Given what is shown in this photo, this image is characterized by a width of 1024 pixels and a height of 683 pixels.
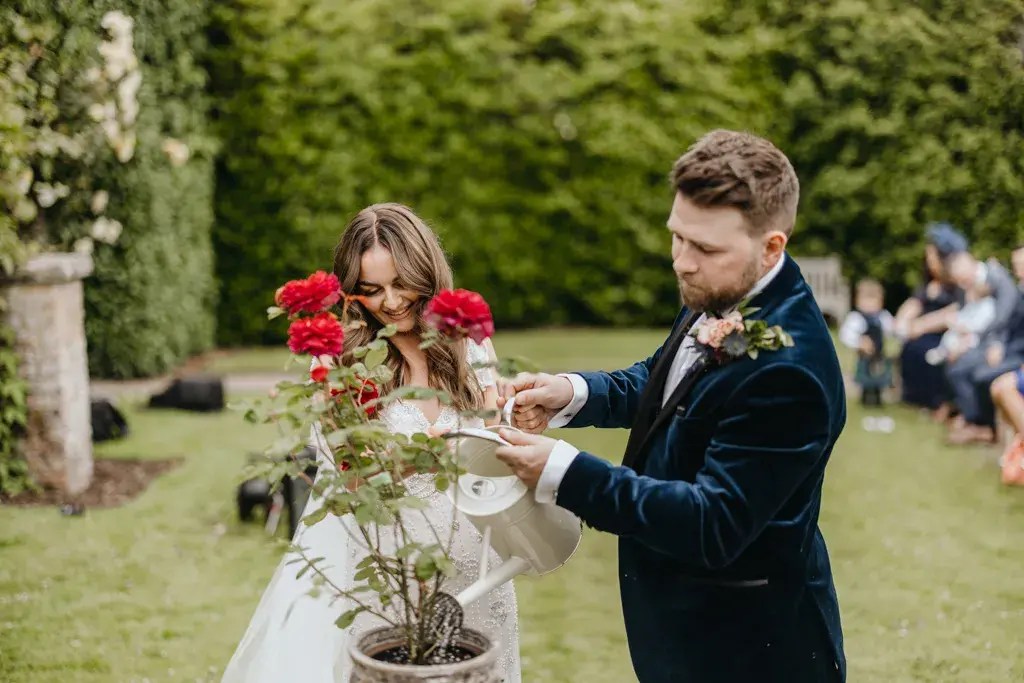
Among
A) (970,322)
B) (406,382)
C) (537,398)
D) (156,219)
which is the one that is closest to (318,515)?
(537,398)

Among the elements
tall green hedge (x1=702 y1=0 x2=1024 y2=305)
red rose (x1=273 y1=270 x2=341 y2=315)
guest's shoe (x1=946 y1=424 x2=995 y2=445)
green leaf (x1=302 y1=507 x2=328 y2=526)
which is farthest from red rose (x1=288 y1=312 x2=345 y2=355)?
guest's shoe (x1=946 y1=424 x2=995 y2=445)

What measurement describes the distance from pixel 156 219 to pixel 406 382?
295 inches

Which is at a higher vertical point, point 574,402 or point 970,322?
point 574,402

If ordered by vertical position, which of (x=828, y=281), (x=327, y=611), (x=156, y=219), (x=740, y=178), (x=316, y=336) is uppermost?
(x=740, y=178)

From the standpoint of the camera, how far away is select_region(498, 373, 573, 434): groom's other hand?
7.40 feet

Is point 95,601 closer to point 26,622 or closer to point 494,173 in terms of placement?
point 26,622

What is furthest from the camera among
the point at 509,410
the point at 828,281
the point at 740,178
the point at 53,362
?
the point at 828,281

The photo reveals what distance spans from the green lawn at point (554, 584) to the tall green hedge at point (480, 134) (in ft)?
16.4

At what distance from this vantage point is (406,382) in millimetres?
2770

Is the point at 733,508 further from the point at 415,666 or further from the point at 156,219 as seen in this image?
the point at 156,219

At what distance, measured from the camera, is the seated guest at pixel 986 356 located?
7249mm

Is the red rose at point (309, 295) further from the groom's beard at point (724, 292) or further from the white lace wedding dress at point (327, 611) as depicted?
the white lace wedding dress at point (327, 611)

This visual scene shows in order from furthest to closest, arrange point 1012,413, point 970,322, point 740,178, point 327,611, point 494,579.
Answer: point 970,322, point 1012,413, point 327,611, point 494,579, point 740,178

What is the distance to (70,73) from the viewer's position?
22.1 ft
